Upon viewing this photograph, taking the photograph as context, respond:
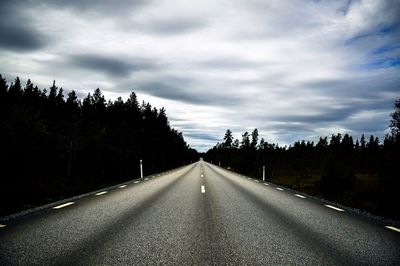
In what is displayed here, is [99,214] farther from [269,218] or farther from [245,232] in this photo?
[269,218]

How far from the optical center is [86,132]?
133 feet

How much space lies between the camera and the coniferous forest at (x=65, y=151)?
12.6 metres

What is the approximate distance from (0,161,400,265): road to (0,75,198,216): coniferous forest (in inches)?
114

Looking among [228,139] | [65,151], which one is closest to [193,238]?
[65,151]

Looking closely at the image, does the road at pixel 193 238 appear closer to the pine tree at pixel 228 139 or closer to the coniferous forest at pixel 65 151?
the coniferous forest at pixel 65 151

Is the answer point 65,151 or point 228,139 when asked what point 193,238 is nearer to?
point 65,151

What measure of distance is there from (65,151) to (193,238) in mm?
42609

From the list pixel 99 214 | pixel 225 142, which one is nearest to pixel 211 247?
pixel 99 214

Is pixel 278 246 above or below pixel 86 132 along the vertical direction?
below

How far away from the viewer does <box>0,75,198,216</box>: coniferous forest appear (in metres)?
12.6

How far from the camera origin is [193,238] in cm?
499

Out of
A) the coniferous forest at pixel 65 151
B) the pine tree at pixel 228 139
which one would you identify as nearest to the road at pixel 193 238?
the coniferous forest at pixel 65 151

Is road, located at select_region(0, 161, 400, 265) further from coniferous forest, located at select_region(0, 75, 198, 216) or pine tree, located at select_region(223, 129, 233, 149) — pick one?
pine tree, located at select_region(223, 129, 233, 149)

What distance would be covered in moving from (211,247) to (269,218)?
2.93 meters
